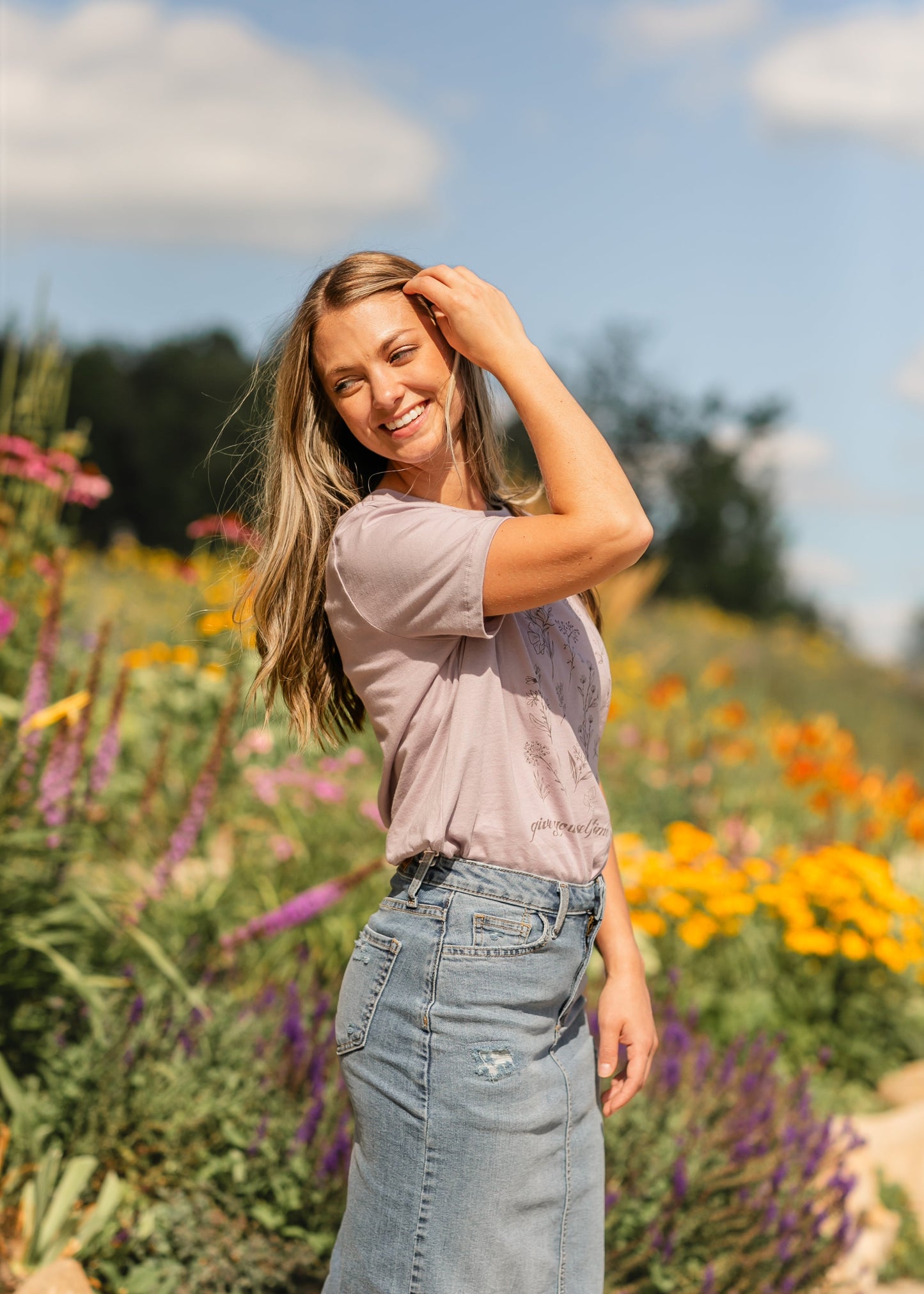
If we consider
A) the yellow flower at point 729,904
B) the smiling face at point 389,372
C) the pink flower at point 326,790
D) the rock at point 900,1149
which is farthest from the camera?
the pink flower at point 326,790

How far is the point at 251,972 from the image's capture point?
3205 millimetres

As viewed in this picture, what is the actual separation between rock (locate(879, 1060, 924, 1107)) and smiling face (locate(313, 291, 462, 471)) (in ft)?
10.3

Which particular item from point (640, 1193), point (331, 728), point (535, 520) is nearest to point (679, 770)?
point (640, 1193)

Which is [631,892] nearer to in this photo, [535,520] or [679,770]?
[679,770]

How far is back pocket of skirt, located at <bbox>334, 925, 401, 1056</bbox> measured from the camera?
5.08 ft

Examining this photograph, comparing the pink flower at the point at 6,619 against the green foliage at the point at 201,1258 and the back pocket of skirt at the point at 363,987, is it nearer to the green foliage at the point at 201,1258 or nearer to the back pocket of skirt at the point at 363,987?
the green foliage at the point at 201,1258

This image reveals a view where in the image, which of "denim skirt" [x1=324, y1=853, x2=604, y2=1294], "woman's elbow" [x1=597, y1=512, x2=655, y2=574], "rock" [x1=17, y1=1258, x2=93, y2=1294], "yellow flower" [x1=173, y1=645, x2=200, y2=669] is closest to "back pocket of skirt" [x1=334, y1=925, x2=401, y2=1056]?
"denim skirt" [x1=324, y1=853, x2=604, y2=1294]

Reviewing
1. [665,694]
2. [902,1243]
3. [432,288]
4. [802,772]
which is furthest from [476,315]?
[665,694]

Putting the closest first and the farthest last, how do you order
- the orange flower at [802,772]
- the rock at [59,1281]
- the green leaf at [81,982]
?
the rock at [59,1281]
the green leaf at [81,982]
the orange flower at [802,772]

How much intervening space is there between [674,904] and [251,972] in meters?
1.34

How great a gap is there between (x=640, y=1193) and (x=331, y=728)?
4.28 ft

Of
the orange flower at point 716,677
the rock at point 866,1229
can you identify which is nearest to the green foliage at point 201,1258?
the rock at point 866,1229

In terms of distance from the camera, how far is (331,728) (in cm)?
193

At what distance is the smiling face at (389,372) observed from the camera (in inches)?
65.4
